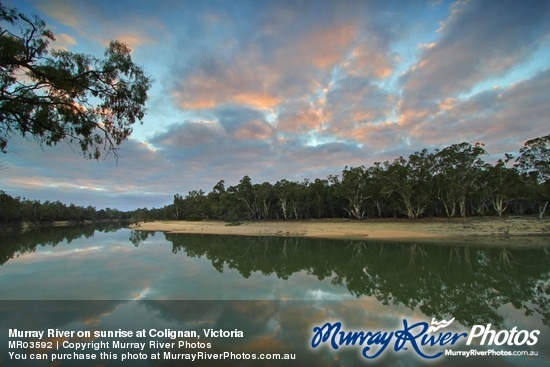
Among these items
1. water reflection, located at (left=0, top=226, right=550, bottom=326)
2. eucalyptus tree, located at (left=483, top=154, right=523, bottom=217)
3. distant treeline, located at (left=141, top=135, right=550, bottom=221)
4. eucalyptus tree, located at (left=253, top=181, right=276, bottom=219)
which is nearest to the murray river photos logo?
water reflection, located at (left=0, top=226, right=550, bottom=326)

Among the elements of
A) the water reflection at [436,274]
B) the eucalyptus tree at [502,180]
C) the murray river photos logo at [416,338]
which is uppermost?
the eucalyptus tree at [502,180]

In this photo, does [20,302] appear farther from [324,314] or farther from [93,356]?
[324,314]

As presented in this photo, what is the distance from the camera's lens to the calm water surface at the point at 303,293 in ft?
→ 25.6

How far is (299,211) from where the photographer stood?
82.5 metres

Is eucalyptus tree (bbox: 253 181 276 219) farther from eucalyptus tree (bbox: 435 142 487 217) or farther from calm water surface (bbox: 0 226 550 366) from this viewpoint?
calm water surface (bbox: 0 226 550 366)

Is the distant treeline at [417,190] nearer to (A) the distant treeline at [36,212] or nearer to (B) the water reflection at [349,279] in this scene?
(A) the distant treeline at [36,212]

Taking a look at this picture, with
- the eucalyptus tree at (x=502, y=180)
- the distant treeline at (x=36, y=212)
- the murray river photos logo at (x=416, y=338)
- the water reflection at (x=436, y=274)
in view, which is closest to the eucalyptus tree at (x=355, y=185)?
the eucalyptus tree at (x=502, y=180)

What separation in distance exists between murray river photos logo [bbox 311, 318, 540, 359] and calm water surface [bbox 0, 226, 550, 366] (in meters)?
0.32

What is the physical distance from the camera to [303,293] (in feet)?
35.8

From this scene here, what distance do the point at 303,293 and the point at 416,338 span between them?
4.97m

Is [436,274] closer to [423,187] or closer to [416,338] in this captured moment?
[416,338]

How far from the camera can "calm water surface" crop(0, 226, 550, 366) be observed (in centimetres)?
780

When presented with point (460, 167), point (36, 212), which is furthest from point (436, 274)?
point (36, 212)

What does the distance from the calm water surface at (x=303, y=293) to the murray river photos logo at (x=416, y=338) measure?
32cm
